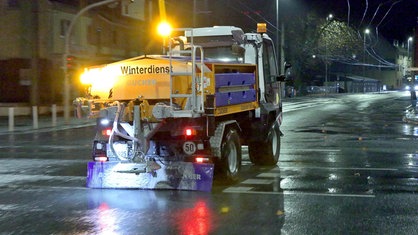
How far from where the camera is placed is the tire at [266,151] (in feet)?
40.4

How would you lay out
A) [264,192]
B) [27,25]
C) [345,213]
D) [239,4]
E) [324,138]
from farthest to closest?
[239,4], [27,25], [324,138], [264,192], [345,213]

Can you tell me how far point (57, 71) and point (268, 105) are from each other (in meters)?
28.1

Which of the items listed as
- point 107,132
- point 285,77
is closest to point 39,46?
point 285,77

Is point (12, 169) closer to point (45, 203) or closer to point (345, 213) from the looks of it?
point (45, 203)

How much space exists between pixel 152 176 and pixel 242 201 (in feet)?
5.72

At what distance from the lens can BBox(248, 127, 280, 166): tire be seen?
12.3 meters

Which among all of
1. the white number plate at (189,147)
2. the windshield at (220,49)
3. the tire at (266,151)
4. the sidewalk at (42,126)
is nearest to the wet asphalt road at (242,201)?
the tire at (266,151)

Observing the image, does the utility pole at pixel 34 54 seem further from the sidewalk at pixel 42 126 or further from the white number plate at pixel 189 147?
the white number plate at pixel 189 147

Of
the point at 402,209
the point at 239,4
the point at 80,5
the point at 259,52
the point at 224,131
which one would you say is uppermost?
the point at 239,4

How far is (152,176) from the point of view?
376 inches

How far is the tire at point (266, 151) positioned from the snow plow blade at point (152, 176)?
314cm

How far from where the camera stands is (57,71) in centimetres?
3772

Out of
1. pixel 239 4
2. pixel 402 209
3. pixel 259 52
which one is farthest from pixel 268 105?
pixel 239 4

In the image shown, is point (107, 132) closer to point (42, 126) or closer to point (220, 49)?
point (220, 49)
